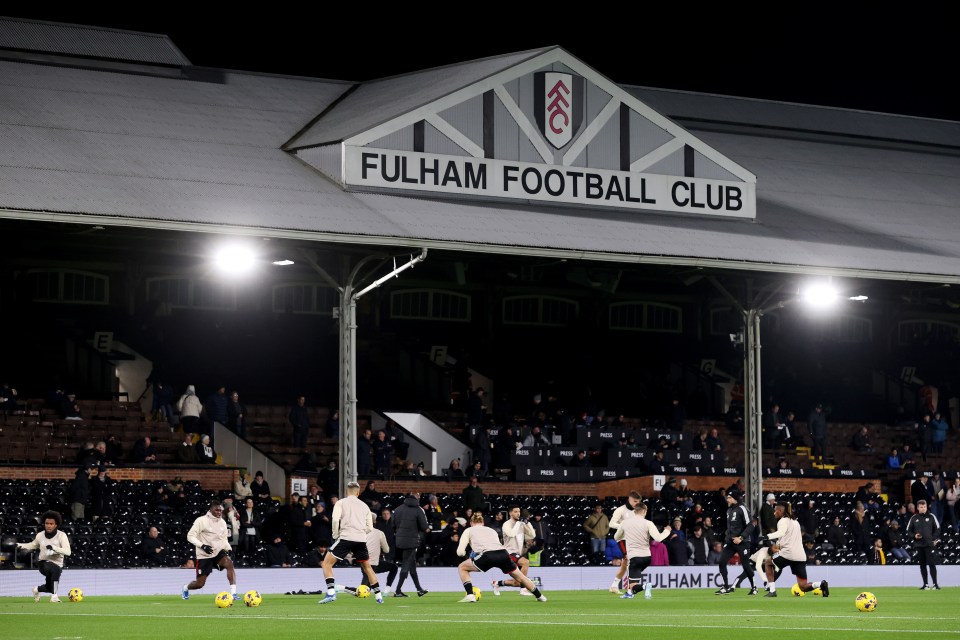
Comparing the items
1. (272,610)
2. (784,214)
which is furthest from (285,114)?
(272,610)

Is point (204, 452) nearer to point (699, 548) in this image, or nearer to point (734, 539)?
point (699, 548)

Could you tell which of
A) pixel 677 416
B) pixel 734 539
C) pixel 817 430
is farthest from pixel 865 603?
pixel 817 430

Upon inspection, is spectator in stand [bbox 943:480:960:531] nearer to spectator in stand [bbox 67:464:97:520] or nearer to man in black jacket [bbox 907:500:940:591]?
man in black jacket [bbox 907:500:940:591]

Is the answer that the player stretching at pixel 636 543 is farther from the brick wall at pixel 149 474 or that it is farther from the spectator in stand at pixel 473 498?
the brick wall at pixel 149 474

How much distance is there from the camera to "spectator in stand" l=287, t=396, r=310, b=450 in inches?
1567

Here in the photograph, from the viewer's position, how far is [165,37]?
1688 inches

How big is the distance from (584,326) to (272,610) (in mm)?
28024

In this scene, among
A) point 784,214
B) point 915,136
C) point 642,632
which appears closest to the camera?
point 642,632

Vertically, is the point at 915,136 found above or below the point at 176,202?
above

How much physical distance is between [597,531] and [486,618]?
55.3 feet

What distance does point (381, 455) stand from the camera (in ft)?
128

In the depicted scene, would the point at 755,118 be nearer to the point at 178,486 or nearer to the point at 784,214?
the point at 784,214

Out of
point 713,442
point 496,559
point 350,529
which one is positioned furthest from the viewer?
point 713,442

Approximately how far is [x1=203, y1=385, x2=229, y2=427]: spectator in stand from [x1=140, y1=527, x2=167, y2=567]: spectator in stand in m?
7.28
